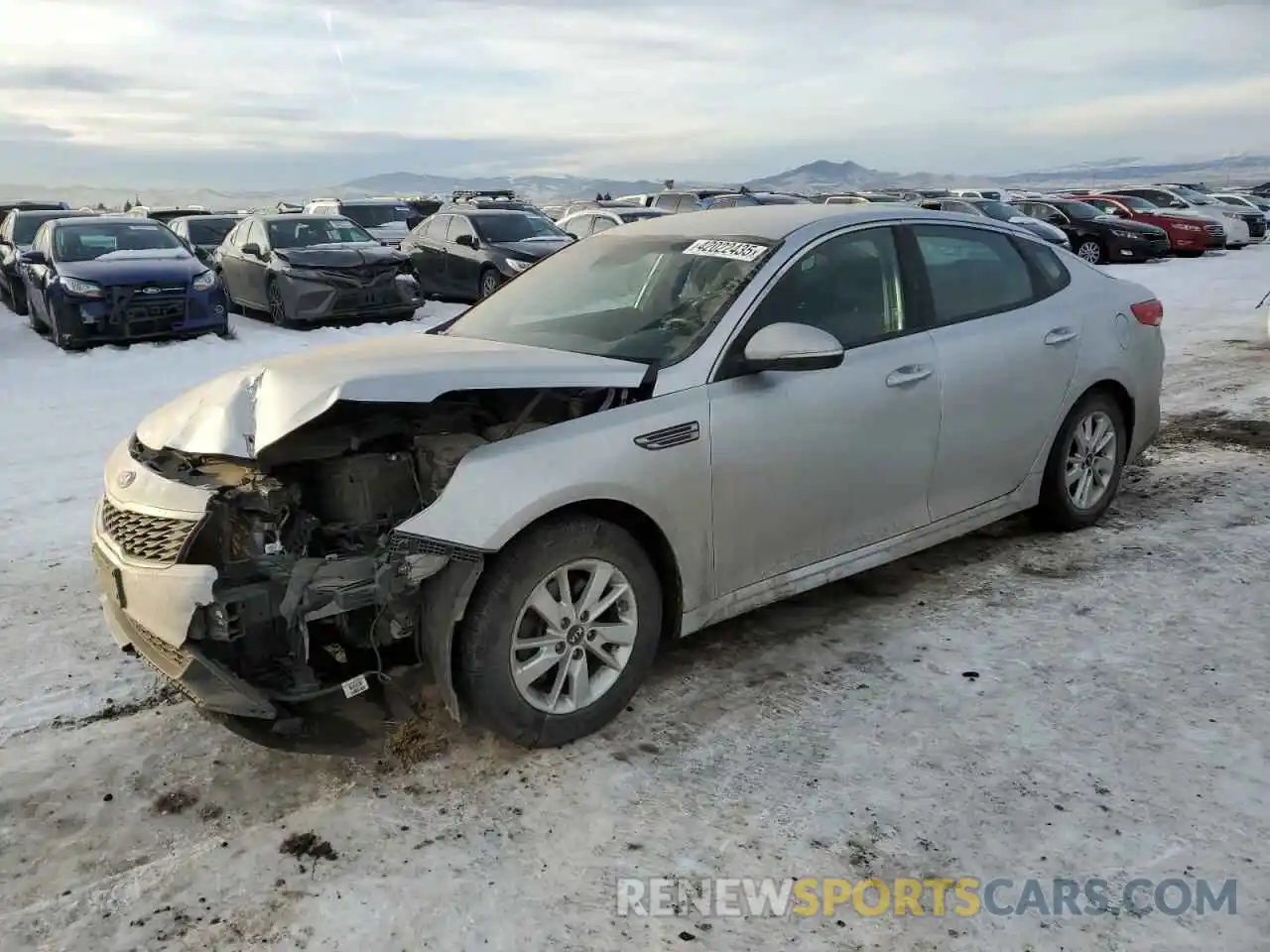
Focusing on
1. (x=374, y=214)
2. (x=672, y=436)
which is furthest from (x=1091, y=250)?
(x=672, y=436)

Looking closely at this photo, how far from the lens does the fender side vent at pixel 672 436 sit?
3.21 metres

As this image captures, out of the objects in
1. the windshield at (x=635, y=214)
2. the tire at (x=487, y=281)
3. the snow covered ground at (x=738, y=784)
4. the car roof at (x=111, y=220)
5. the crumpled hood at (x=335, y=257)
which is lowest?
the snow covered ground at (x=738, y=784)

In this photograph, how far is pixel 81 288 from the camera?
34.8 feet

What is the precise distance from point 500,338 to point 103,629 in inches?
78.2

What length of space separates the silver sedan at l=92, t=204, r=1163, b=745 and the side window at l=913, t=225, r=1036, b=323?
0.06ft

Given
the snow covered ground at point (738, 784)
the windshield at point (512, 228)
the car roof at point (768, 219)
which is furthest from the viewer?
the windshield at point (512, 228)

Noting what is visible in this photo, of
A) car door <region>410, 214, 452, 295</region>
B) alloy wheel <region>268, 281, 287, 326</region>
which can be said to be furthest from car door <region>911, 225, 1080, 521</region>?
car door <region>410, 214, 452, 295</region>

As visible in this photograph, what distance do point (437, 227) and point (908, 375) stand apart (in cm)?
1331

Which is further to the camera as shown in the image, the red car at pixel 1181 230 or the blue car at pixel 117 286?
the red car at pixel 1181 230

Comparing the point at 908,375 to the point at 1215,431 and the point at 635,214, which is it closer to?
the point at 1215,431

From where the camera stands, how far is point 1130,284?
519 cm

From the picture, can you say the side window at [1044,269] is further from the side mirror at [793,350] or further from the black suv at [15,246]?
the black suv at [15,246]

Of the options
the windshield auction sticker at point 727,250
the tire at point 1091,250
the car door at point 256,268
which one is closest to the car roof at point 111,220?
the car door at point 256,268

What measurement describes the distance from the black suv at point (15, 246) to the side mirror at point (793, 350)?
13.8 metres
